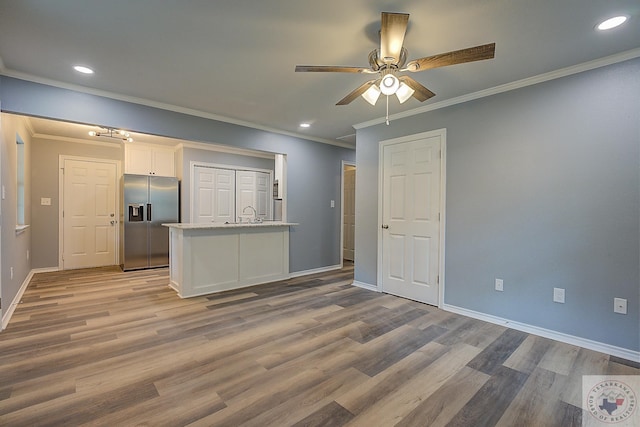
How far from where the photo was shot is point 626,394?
1.88 m

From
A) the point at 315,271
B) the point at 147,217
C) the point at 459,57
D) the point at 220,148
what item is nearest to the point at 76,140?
the point at 147,217

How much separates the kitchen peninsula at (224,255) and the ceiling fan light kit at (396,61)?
2630mm

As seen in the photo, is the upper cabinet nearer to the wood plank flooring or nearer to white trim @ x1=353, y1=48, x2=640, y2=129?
the wood plank flooring

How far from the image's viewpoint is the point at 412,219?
3762mm

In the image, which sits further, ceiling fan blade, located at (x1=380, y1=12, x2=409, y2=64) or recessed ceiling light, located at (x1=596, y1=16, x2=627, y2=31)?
recessed ceiling light, located at (x1=596, y1=16, x2=627, y2=31)

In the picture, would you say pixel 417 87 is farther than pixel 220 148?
No

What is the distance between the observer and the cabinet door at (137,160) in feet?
18.6

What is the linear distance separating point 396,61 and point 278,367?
7.78ft

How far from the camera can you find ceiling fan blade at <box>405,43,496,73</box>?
174 cm

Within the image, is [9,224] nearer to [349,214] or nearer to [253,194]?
[253,194]

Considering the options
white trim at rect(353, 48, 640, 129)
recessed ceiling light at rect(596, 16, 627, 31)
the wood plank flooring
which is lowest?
the wood plank flooring

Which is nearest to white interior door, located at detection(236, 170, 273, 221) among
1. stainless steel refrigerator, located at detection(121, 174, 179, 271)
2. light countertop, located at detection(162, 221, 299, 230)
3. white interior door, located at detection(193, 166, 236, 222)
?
white interior door, located at detection(193, 166, 236, 222)

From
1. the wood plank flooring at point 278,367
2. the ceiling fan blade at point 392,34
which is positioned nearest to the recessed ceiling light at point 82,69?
the wood plank flooring at point 278,367

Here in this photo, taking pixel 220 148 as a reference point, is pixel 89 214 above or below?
below
